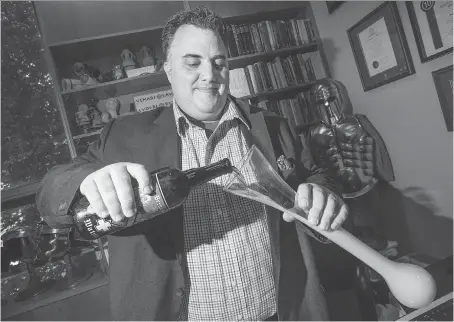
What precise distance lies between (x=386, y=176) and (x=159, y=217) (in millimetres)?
1864

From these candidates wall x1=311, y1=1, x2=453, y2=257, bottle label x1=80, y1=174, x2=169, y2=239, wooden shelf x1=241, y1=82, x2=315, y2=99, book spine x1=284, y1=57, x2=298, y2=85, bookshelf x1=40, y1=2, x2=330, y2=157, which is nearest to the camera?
bottle label x1=80, y1=174, x2=169, y2=239

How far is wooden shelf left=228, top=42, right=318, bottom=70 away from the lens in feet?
8.34

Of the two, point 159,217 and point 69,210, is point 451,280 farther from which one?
point 69,210

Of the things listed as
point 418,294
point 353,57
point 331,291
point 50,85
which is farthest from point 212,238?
point 353,57

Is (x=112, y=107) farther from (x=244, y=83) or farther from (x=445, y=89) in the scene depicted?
(x=445, y=89)

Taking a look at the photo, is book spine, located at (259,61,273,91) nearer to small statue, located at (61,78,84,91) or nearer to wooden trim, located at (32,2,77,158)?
small statue, located at (61,78,84,91)

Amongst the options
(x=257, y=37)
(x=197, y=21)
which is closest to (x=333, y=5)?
(x=257, y=37)

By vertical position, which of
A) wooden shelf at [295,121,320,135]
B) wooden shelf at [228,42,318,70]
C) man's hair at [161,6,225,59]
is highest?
wooden shelf at [228,42,318,70]

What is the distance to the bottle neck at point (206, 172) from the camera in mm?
842

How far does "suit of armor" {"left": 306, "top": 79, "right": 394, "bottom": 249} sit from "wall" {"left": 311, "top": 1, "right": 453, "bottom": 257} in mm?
191

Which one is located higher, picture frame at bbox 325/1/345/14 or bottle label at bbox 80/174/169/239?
picture frame at bbox 325/1/345/14

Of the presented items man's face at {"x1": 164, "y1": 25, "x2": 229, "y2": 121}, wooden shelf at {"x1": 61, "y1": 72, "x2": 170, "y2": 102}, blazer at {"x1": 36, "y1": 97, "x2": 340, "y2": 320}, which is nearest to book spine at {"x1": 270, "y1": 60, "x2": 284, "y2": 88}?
wooden shelf at {"x1": 61, "y1": 72, "x2": 170, "y2": 102}

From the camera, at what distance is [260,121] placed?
1151mm

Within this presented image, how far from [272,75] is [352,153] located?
3.12ft
